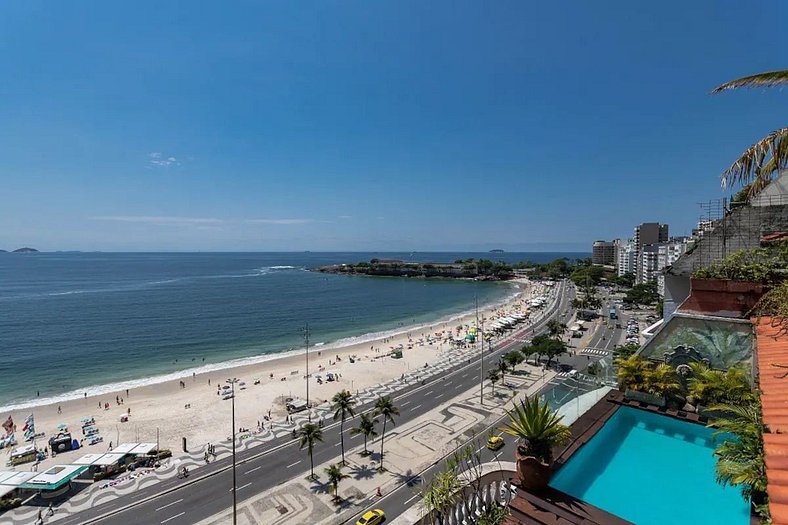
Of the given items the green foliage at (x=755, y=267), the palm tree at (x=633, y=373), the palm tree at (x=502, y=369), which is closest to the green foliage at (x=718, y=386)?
the palm tree at (x=633, y=373)

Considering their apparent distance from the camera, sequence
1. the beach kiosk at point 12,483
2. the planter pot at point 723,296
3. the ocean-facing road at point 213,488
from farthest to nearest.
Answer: the beach kiosk at point 12,483 → the ocean-facing road at point 213,488 → the planter pot at point 723,296

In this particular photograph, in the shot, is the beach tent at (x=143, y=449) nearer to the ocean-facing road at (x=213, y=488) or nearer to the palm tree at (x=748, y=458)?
the ocean-facing road at (x=213, y=488)

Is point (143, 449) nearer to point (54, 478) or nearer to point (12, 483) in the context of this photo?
point (54, 478)

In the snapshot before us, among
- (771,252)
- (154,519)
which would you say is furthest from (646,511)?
(154,519)

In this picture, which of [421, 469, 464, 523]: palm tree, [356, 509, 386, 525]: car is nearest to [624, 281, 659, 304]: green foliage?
[356, 509, 386, 525]: car

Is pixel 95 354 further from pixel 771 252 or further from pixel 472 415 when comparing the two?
pixel 771 252

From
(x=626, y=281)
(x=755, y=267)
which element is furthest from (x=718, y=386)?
(x=626, y=281)
